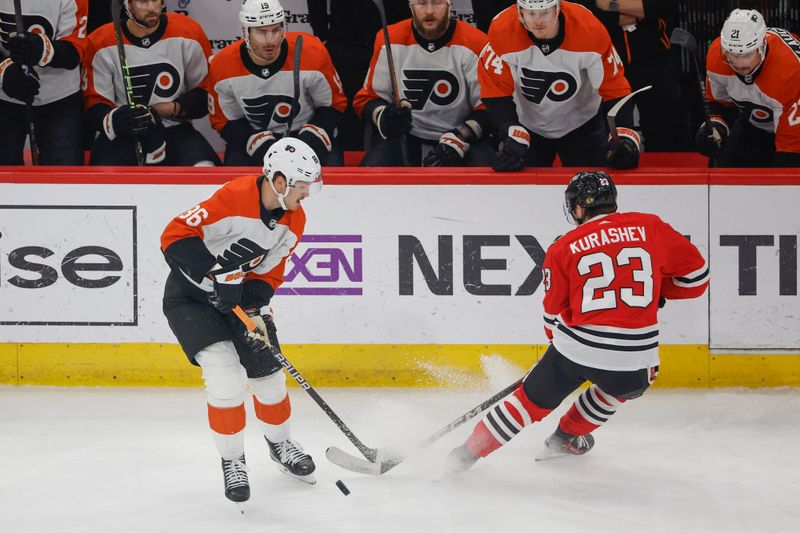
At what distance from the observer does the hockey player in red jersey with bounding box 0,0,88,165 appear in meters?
4.72

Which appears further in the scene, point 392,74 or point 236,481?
point 392,74

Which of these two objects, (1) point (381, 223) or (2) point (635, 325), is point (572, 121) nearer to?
(1) point (381, 223)

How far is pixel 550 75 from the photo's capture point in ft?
15.0

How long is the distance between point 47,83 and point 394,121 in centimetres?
160

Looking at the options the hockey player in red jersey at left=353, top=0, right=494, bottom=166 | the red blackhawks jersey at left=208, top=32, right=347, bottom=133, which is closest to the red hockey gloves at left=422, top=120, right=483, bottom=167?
the hockey player in red jersey at left=353, top=0, right=494, bottom=166

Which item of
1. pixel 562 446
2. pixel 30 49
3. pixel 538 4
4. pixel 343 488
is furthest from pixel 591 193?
pixel 30 49

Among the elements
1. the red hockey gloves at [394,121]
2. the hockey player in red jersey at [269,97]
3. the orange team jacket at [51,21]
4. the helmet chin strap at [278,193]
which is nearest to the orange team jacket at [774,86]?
the red hockey gloves at [394,121]

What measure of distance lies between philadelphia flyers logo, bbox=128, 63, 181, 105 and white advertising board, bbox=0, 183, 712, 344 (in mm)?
761

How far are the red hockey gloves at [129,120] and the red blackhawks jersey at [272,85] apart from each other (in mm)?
378

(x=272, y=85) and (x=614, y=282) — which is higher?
(x=272, y=85)

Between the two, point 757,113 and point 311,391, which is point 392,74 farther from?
point 311,391

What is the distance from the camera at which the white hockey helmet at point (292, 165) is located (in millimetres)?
3139

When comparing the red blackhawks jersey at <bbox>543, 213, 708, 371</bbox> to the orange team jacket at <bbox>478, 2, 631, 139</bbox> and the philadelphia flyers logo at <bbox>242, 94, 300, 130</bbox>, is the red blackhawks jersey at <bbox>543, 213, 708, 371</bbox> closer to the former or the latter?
the orange team jacket at <bbox>478, 2, 631, 139</bbox>

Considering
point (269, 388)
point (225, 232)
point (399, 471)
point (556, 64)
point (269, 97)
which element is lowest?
point (399, 471)
